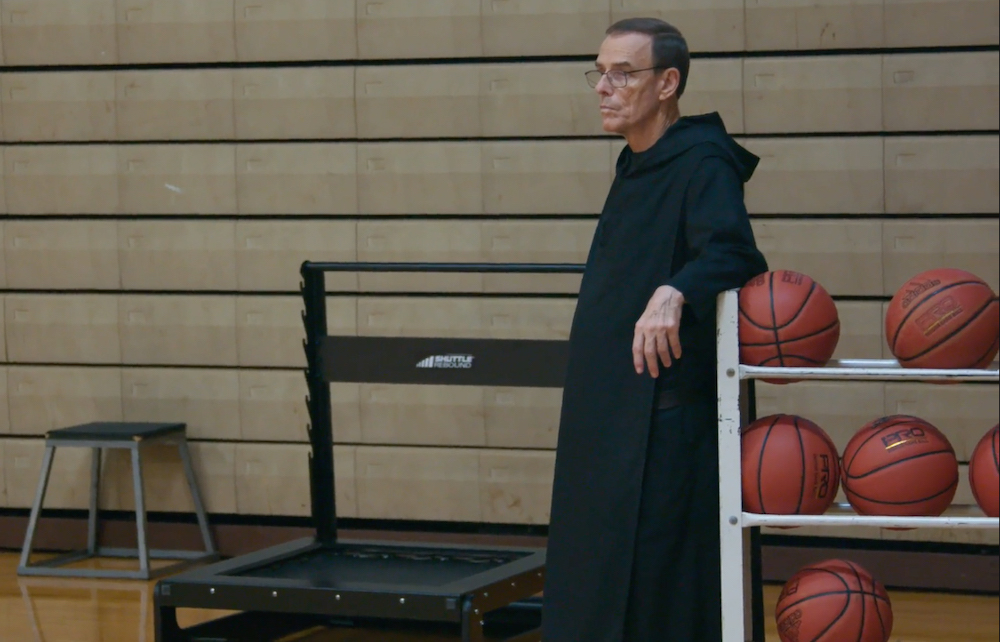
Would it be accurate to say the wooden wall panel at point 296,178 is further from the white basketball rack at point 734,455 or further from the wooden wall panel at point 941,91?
the white basketball rack at point 734,455

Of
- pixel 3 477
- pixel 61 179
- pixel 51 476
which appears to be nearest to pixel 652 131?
pixel 61 179

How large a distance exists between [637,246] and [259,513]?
3.15 m

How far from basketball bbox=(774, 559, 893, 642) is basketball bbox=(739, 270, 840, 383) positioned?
1.43 feet

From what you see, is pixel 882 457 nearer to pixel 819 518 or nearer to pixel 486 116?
pixel 819 518

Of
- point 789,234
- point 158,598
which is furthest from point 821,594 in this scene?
point 789,234

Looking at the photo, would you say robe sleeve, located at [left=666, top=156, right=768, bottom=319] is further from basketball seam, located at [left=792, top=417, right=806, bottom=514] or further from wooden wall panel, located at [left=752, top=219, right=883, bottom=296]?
wooden wall panel, located at [left=752, top=219, right=883, bottom=296]

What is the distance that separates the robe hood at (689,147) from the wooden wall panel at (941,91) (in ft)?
7.50

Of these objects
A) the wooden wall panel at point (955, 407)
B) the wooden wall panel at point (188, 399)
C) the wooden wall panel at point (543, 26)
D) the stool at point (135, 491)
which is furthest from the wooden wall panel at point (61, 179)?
the wooden wall panel at point (955, 407)

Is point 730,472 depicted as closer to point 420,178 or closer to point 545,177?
point 545,177

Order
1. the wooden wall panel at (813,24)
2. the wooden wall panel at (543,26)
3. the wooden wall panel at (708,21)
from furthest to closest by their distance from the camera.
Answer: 1. the wooden wall panel at (543,26)
2. the wooden wall panel at (708,21)
3. the wooden wall panel at (813,24)

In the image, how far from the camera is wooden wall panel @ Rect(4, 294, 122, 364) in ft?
17.6

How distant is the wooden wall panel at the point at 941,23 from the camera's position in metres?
4.52

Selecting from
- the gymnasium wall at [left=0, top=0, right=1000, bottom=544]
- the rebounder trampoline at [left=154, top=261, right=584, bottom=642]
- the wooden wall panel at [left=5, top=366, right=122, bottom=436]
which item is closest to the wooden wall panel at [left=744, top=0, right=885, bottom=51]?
the gymnasium wall at [left=0, top=0, right=1000, bottom=544]

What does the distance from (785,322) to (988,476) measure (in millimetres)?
453
